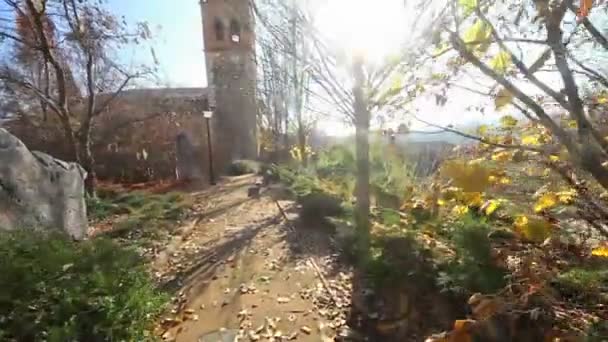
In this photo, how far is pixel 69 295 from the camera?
2.24m

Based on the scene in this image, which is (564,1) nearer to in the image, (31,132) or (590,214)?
(590,214)

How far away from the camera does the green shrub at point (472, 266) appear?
2547mm

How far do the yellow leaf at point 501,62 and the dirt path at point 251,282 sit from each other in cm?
226

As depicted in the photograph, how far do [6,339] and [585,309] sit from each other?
298 cm

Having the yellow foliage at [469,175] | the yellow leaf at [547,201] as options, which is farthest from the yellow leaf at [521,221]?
the yellow foliage at [469,175]

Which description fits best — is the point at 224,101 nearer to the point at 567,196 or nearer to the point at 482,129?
the point at 482,129

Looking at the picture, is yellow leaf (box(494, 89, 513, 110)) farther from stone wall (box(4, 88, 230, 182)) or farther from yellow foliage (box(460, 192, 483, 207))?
stone wall (box(4, 88, 230, 182))

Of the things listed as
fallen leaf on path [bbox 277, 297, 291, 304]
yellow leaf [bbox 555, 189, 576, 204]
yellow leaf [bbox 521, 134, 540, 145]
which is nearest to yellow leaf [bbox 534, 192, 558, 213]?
yellow leaf [bbox 555, 189, 576, 204]

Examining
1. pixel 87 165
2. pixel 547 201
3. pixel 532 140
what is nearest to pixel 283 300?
pixel 547 201

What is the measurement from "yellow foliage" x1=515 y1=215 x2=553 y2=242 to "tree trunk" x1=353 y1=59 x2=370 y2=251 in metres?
1.63

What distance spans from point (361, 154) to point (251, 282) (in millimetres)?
1905

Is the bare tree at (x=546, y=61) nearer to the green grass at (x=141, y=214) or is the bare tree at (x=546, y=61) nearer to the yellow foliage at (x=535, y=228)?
the yellow foliage at (x=535, y=228)

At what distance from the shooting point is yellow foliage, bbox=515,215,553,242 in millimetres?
2391

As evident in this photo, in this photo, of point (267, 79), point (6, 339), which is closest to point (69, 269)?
point (6, 339)
